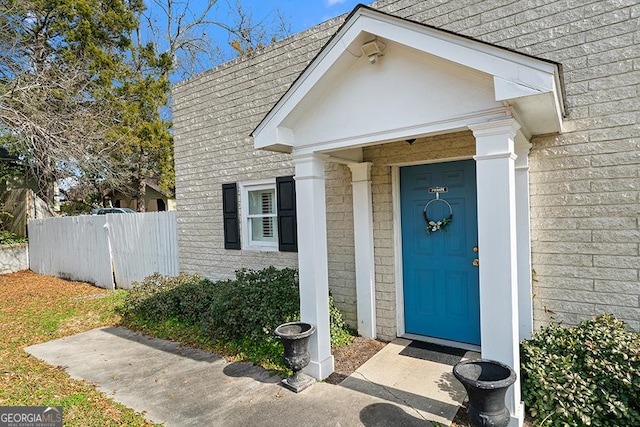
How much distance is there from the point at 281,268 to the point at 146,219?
443 centimetres

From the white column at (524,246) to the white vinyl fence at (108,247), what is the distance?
6.75 m

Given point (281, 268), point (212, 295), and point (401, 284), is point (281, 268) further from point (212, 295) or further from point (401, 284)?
point (401, 284)

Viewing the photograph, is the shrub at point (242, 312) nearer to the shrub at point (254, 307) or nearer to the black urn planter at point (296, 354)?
the shrub at point (254, 307)

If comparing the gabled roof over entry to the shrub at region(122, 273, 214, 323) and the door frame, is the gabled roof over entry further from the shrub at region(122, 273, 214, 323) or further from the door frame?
the shrub at region(122, 273, 214, 323)

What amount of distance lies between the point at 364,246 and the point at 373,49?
264cm

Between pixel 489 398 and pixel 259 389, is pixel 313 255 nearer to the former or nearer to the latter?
pixel 259 389

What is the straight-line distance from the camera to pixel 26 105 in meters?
9.13

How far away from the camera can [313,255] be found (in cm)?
402

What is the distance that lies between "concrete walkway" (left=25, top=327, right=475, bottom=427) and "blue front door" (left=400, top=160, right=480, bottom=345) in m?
0.41

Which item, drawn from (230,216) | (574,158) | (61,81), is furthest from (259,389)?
(61,81)

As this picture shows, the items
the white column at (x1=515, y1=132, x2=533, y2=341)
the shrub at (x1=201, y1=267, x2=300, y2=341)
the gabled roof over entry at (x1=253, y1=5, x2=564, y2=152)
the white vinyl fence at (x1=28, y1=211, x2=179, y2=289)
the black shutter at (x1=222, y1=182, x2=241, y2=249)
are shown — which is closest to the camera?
the gabled roof over entry at (x1=253, y1=5, x2=564, y2=152)

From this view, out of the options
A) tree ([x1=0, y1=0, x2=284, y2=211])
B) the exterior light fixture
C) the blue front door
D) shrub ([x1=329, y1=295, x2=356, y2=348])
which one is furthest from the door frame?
tree ([x1=0, y1=0, x2=284, y2=211])

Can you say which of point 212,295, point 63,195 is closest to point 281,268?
point 212,295

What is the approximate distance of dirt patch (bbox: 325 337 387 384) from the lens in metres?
4.15
